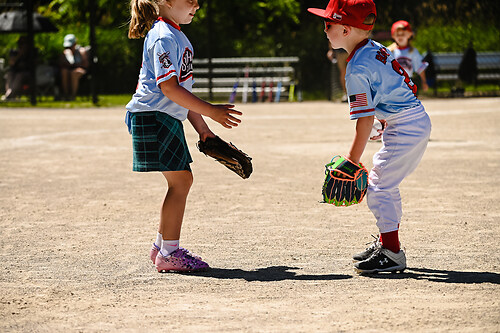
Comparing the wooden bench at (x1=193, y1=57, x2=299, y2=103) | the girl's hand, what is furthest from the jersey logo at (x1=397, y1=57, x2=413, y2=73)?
the wooden bench at (x1=193, y1=57, x2=299, y2=103)

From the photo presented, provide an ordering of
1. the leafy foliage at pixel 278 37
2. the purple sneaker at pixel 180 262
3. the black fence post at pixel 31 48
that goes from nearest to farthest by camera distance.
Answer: the purple sneaker at pixel 180 262 → the black fence post at pixel 31 48 → the leafy foliage at pixel 278 37

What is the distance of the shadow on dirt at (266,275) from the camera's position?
4750 millimetres

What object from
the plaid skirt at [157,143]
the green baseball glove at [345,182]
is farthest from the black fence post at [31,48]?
the green baseball glove at [345,182]

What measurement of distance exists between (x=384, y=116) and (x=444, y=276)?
0.98 meters

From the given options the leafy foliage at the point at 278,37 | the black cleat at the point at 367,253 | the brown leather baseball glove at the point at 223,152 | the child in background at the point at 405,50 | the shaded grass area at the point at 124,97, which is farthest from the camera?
the leafy foliage at the point at 278,37

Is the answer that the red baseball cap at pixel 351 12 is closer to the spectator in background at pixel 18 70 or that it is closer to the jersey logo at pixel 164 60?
the jersey logo at pixel 164 60

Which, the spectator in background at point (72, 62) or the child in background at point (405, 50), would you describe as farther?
the spectator in background at point (72, 62)

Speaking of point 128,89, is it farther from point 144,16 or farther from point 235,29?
point 144,16

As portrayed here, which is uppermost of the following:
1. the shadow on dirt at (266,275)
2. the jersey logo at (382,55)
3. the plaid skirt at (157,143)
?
the jersey logo at (382,55)

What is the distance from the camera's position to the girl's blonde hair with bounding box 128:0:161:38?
503 cm

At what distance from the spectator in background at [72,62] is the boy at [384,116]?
1708 centimetres

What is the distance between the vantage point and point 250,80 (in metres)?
22.8

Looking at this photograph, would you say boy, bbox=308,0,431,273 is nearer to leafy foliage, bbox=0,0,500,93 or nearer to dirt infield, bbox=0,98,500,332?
dirt infield, bbox=0,98,500,332

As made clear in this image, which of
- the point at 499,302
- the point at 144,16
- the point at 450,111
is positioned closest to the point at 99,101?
the point at 450,111
